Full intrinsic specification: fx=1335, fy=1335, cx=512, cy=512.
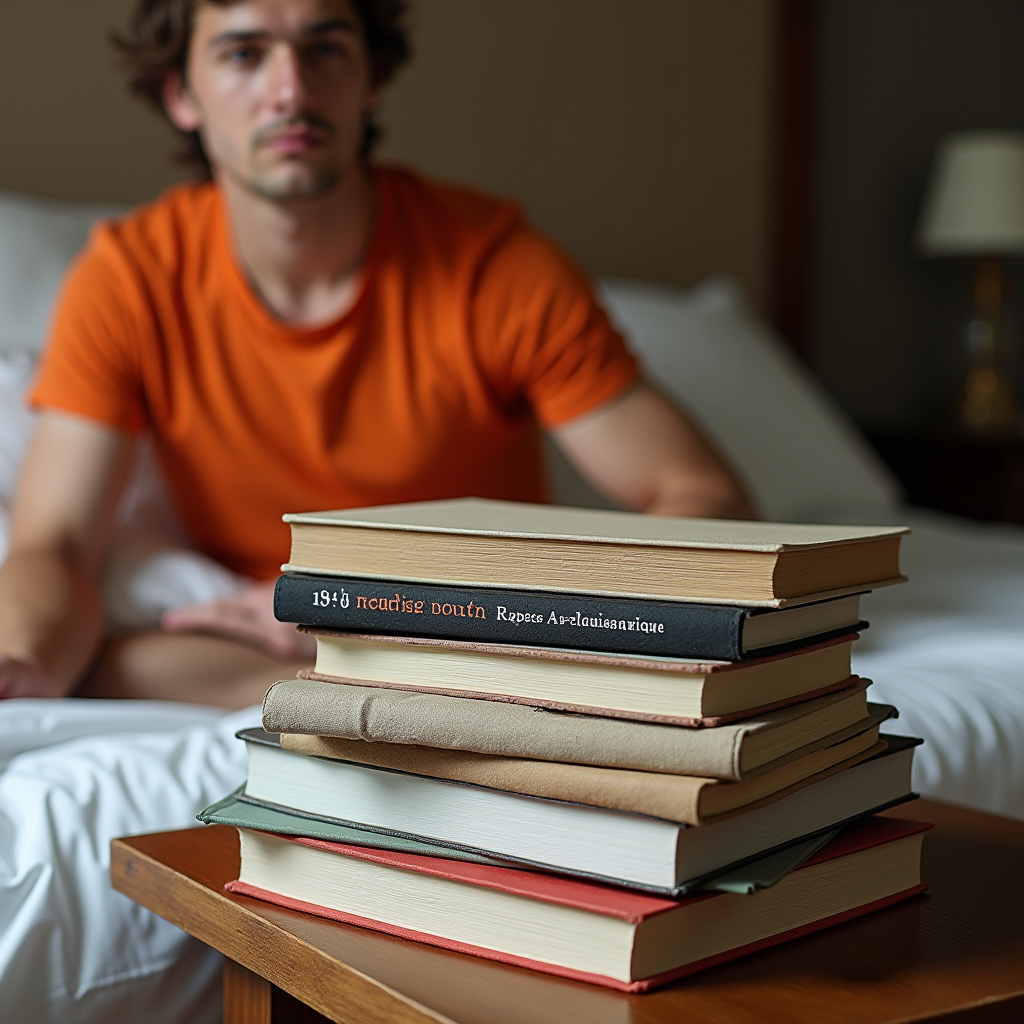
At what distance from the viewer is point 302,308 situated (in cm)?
147

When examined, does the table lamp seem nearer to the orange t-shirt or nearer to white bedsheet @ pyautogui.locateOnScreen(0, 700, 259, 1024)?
the orange t-shirt

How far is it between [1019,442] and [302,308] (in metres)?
1.58

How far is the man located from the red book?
0.69 meters

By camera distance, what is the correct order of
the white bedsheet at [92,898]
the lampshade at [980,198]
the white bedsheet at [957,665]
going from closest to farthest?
the white bedsheet at [92,898] → the white bedsheet at [957,665] → the lampshade at [980,198]

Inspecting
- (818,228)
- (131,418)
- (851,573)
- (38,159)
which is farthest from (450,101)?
(851,573)

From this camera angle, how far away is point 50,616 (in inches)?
45.7

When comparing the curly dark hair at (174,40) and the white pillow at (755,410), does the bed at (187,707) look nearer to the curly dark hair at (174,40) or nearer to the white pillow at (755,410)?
the white pillow at (755,410)

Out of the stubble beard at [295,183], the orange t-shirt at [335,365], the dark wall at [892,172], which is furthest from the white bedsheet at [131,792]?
the dark wall at [892,172]

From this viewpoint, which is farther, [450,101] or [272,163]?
[450,101]

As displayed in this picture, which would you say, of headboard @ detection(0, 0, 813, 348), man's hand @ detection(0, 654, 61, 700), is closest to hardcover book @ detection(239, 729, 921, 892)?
man's hand @ detection(0, 654, 61, 700)

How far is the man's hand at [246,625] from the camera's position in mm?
1269

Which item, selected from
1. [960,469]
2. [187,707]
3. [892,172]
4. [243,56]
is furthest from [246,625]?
[892,172]

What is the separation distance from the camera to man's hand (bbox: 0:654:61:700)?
1075 mm

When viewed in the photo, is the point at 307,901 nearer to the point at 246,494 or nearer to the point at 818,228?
the point at 246,494
